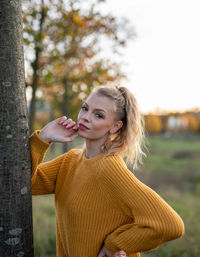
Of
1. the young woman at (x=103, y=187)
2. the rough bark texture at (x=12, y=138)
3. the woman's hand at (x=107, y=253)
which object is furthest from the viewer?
the woman's hand at (x=107, y=253)

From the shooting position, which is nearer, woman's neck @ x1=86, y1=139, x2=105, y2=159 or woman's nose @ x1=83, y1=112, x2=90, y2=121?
woman's nose @ x1=83, y1=112, x2=90, y2=121

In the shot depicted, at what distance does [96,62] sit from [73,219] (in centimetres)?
538

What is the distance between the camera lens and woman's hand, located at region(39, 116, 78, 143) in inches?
83.1

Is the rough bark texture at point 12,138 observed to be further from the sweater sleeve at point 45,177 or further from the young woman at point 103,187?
the sweater sleeve at point 45,177

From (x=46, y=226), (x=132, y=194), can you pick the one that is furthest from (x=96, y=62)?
(x=132, y=194)

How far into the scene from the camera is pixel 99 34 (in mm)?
6188

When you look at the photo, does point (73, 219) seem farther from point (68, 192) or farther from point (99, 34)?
point (99, 34)

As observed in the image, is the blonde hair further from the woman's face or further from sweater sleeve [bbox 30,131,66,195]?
sweater sleeve [bbox 30,131,66,195]

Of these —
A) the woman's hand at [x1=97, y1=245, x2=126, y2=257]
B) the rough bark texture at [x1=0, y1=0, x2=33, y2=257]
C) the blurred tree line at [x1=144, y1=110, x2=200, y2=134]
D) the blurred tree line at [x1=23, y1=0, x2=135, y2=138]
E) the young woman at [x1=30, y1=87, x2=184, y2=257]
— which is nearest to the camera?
the rough bark texture at [x1=0, y1=0, x2=33, y2=257]

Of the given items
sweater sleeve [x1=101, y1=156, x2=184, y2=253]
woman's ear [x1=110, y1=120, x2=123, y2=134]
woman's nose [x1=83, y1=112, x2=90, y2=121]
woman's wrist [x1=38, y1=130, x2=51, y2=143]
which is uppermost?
woman's nose [x1=83, y1=112, x2=90, y2=121]

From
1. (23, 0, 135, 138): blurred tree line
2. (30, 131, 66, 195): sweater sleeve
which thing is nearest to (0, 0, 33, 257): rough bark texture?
(30, 131, 66, 195): sweater sleeve

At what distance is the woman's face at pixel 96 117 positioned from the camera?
84.8 inches

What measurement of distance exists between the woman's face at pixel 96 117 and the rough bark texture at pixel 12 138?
43 centimetres

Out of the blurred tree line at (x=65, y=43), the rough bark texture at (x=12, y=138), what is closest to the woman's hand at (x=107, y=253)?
the rough bark texture at (x=12, y=138)
